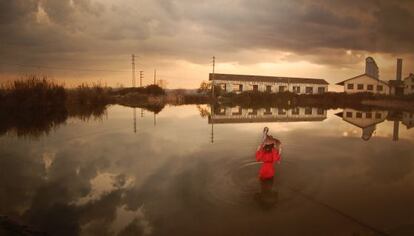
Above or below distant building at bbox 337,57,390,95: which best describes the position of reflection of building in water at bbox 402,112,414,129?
below

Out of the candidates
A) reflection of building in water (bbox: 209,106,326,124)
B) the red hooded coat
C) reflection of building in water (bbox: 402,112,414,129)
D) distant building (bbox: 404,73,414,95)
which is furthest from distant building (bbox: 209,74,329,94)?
the red hooded coat

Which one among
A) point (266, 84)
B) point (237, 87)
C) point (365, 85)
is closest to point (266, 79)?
point (266, 84)

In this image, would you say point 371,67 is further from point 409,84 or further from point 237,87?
point 237,87

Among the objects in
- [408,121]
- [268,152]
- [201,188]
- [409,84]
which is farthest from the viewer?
[409,84]

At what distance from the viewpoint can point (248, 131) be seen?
53.0 feet

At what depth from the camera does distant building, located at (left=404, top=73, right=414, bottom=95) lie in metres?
53.5

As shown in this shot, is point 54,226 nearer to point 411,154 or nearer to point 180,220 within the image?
point 180,220

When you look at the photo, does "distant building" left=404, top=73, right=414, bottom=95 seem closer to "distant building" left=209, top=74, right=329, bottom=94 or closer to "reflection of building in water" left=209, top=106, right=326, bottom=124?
"distant building" left=209, top=74, right=329, bottom=94

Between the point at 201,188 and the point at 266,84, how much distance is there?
4582cm

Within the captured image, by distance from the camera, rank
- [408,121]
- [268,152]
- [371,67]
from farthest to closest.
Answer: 1. [371,67]
2. [408,121]
3. [268,152]

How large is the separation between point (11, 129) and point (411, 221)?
1654 centimetres

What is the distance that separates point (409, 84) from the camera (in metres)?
54.1

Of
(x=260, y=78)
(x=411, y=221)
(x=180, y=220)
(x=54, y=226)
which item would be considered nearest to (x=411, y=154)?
(x=411, y=221)

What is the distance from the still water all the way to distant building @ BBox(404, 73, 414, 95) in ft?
160
